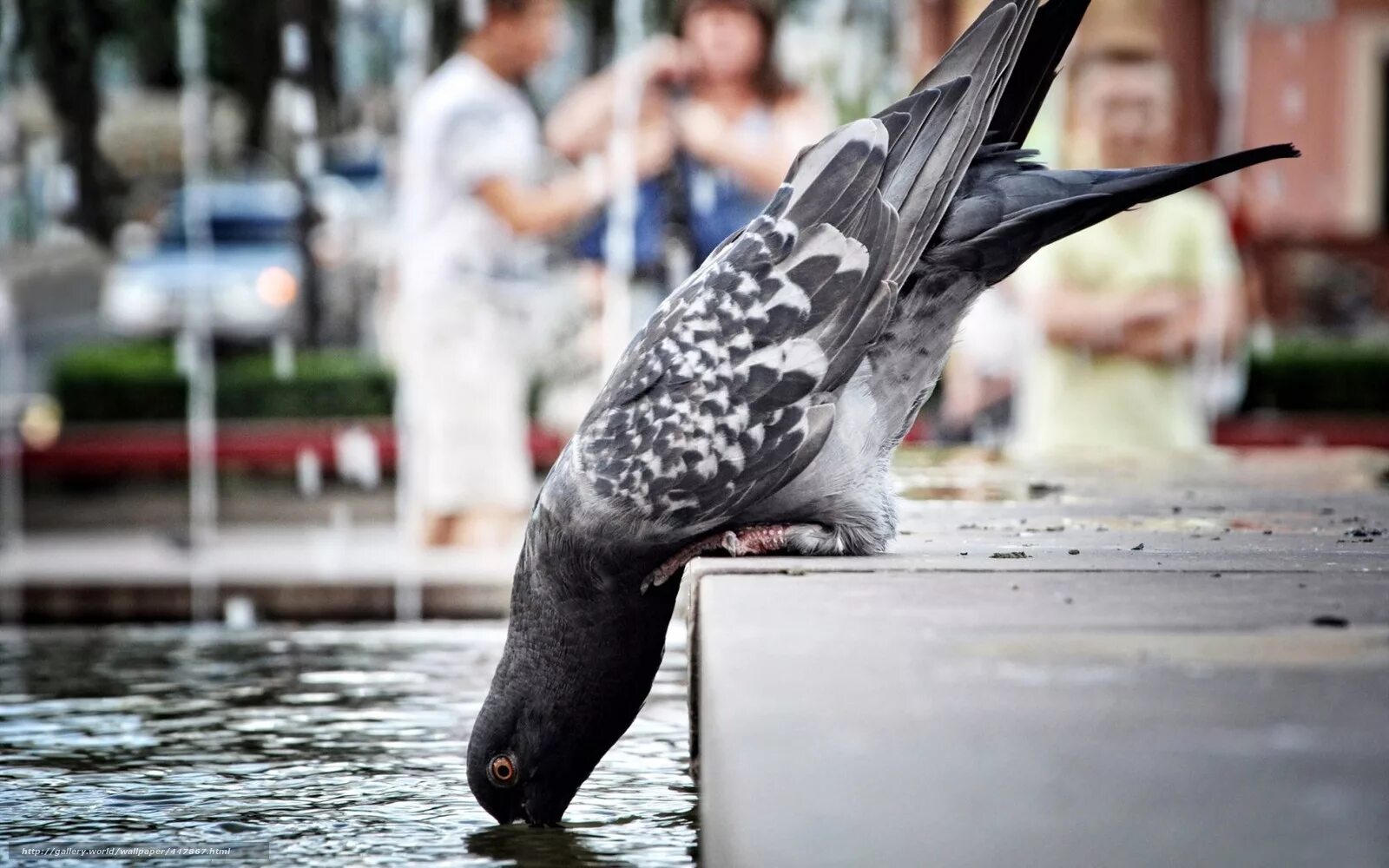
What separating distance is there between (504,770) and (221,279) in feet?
49.1

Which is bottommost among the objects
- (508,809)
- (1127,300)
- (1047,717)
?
(508,809)

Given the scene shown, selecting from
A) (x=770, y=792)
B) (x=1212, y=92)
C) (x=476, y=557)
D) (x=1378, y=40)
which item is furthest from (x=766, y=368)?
(x=1378, y=40)

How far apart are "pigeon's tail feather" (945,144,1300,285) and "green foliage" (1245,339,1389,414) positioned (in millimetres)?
8608

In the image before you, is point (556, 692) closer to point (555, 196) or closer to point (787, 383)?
point (787, 383)

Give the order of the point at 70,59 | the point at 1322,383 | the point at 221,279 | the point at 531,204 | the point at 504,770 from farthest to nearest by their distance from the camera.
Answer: the point at 221,279, the point at 70,59, the point at 1322,383, the point at 531,204, the point at 504,770

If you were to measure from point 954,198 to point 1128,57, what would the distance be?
2728 millimetres

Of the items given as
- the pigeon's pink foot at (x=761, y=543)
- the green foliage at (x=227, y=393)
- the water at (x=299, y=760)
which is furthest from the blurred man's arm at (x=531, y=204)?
the green foliage at (x=227, y=393)

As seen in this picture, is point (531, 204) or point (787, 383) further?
point (531, 204)

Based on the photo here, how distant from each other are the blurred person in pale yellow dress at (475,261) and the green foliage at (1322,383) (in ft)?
16.8

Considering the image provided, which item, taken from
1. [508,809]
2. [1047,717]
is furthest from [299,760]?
[1047,717]

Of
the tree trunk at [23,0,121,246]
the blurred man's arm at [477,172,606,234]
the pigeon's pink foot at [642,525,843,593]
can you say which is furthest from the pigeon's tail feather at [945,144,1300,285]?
the tree trunk at [23,0,121,246]

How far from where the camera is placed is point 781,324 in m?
3.03

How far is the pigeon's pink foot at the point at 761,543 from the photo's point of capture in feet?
9.78

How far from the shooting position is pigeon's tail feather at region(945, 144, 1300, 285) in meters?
3.11
